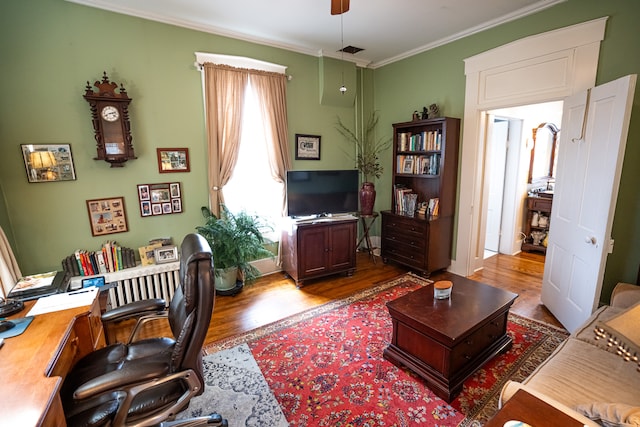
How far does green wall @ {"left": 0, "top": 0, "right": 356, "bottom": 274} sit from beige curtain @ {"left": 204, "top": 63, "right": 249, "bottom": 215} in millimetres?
124

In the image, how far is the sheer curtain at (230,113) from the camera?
3.23 metres

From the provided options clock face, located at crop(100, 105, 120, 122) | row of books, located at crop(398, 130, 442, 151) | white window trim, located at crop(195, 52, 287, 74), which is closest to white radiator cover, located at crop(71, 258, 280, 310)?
clock face, located at crop(100, 105, 120, 122)

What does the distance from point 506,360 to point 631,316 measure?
1.01 metres

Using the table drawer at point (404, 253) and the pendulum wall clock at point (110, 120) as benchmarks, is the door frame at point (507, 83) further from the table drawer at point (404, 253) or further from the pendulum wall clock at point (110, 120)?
the pendulum wall clock at point (110, 120)

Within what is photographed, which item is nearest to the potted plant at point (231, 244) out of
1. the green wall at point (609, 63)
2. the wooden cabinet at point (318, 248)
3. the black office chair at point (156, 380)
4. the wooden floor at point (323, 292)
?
the wooden floor at point (323, 292)

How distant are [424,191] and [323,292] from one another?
1997 mm

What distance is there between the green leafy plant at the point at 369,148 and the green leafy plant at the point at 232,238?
6.85ft

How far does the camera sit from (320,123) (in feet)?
13.6

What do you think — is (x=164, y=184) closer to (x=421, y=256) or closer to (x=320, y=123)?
(x=320, y=123)

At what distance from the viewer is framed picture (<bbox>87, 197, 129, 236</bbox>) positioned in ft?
9.32

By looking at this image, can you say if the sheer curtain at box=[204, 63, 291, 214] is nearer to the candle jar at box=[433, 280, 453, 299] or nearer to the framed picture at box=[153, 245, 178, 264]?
the framed picture at box=[153, 245, 178, 264]

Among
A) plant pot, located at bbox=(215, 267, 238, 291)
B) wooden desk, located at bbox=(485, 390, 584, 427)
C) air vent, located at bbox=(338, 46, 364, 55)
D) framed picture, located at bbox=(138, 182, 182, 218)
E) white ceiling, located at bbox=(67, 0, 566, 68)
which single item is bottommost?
plant pot, located at bbox=(215, 267, 238, 291)

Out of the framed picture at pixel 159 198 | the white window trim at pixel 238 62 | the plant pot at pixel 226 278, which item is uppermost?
the white window trim at pixel 238 62

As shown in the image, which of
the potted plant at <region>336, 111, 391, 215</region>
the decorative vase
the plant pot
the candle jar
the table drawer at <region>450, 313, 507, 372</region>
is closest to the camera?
the table drawer at <region>450, 313, 507, 372</region>
